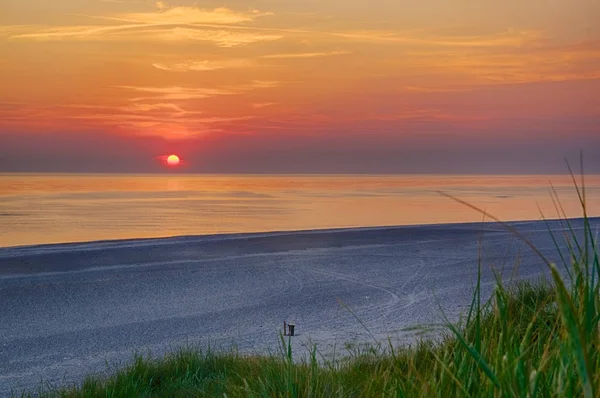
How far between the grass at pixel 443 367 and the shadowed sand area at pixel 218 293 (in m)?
0.64

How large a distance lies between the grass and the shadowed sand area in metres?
0.64

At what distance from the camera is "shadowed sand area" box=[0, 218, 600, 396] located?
7.83 m

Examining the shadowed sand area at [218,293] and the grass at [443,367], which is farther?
the shadowed sand area at [218,293]

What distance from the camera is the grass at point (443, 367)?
225 centimetres

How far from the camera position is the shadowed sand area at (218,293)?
783cm

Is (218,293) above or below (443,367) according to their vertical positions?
below

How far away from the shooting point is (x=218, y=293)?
430 inches

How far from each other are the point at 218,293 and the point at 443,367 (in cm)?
876

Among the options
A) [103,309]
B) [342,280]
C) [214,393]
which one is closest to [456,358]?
[214,393]

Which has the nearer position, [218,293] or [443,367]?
[443,367]

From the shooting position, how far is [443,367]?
238cm

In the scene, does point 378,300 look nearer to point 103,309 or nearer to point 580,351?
point 103,309

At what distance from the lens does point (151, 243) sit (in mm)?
16984

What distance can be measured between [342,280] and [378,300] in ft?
5.85
